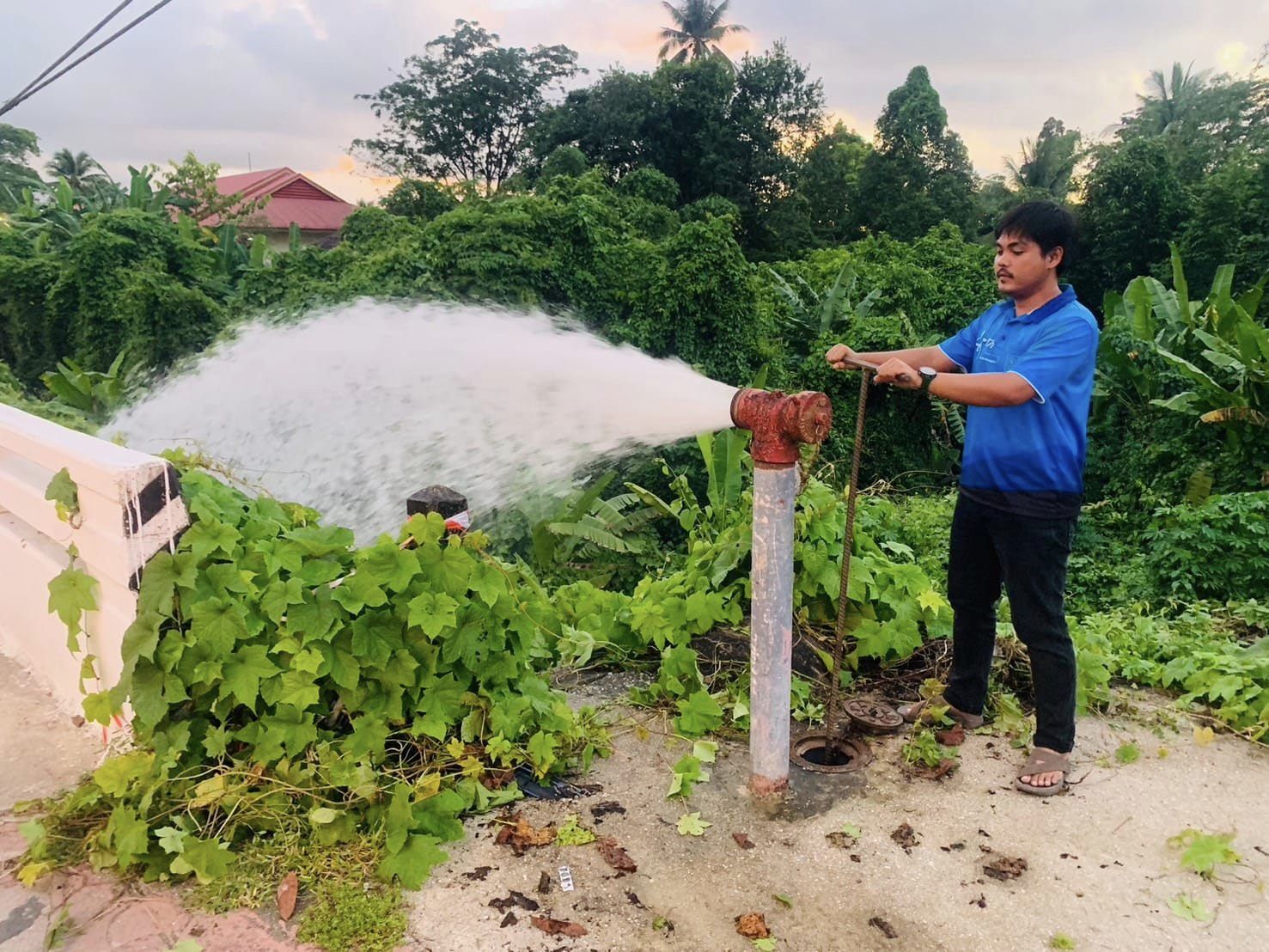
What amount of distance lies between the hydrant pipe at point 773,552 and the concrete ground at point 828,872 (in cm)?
24

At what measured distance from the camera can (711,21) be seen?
38844mm

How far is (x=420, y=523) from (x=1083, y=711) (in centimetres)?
267

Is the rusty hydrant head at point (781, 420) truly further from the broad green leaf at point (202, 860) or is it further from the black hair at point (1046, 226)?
the broad green leaf at point (202, 860)

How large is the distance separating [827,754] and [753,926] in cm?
99


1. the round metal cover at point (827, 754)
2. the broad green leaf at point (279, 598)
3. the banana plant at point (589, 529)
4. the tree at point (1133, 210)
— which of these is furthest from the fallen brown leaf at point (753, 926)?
the tree at point (1133, 210)

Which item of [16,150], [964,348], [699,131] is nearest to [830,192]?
[699,131]

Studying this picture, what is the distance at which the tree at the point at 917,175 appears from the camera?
26.5m

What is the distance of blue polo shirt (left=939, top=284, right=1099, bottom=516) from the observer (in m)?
2.64

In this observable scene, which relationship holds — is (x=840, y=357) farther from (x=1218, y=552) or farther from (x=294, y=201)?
(x=294, y=201)

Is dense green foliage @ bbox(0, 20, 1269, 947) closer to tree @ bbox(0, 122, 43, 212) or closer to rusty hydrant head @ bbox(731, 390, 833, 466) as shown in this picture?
rusty hydrant head @ bbox(731, 390, 833, 466)

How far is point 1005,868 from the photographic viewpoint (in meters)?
2.46

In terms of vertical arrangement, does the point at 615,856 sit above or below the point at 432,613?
below

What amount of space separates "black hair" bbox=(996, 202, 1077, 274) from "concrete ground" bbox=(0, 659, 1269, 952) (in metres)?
1.79

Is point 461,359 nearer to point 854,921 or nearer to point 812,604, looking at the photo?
point 812,604
